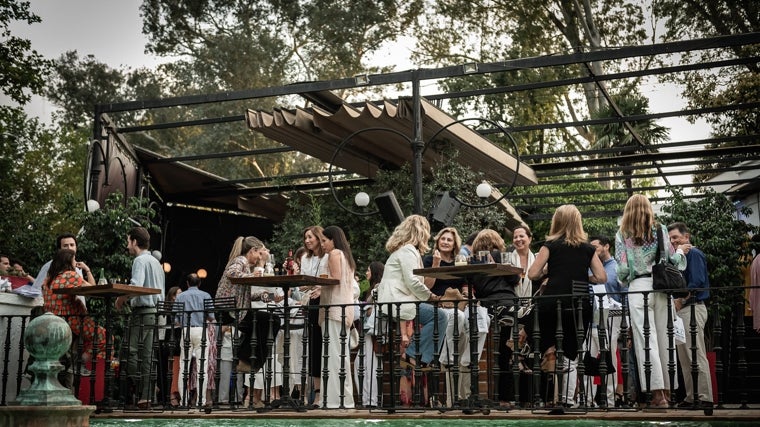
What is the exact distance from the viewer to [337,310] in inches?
320

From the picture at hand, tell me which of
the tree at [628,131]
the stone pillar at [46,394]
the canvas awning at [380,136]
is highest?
the tree at [628,131]

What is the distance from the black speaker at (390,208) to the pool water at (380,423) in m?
6.80

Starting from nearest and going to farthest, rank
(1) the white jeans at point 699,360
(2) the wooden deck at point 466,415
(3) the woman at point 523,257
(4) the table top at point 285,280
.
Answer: (2) the wooden deck at point 466,415, (4) the table top at point 285,280, (1) the white jeans at point 699,360, (3) the woman at point 523,257

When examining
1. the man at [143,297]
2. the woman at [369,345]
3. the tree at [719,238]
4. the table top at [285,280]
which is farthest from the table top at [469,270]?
the tree at [719,238]

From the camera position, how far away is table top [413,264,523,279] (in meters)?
7.09

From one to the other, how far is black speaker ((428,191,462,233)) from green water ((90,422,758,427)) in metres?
7.50

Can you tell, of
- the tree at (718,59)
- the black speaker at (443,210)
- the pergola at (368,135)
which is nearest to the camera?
the pergola at (368,135)

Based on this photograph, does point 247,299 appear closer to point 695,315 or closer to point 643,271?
point 643,271

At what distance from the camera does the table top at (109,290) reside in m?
→ 7.92

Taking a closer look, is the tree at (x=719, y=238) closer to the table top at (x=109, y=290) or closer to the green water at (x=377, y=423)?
the green water at (x=377, y=423)

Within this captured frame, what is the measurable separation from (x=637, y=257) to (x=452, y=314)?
5.74 feet

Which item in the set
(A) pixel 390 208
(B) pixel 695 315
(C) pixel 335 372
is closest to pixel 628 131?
(A) pixel 390 208

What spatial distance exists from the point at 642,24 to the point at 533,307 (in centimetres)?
2253

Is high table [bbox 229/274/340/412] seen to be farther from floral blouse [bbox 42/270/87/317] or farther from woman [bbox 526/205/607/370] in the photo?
floral blouse [bbox 42/270/87/317]
